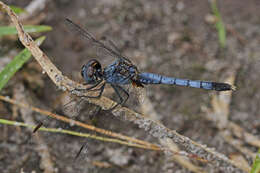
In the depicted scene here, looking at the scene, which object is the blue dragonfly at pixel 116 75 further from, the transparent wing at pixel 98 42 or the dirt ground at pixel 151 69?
the dirt ground at pixel 151 69

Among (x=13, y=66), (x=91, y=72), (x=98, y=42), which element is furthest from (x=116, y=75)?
(x=13, y=66)

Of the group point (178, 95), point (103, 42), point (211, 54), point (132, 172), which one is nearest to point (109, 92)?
point (103, 42)

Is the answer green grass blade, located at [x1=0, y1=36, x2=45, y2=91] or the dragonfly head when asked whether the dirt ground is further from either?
green grass blade, located at [x1=0, y1=36, x2=45, y2=91]


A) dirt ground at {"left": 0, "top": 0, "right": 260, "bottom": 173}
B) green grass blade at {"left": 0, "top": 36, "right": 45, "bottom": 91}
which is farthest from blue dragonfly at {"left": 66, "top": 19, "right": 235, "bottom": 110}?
green grass blade at {"left": 0, "top": 36, "right": 45, "bottom": 91}

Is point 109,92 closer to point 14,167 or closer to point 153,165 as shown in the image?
point 153,165

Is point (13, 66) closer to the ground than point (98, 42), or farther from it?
closer to the ground

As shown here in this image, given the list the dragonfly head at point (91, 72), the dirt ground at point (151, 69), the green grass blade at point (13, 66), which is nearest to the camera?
the green grass blade at point (13, 66)

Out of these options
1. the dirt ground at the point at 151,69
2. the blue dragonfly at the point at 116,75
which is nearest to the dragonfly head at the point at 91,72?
the blue dragonfly at the point at 116,75

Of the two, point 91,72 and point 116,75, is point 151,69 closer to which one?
point 116,75

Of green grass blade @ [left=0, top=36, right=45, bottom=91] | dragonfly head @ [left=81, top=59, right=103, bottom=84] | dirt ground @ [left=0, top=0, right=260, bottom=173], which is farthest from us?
dirt ground @ [left=0, top=0, right=260, bottom=173]
